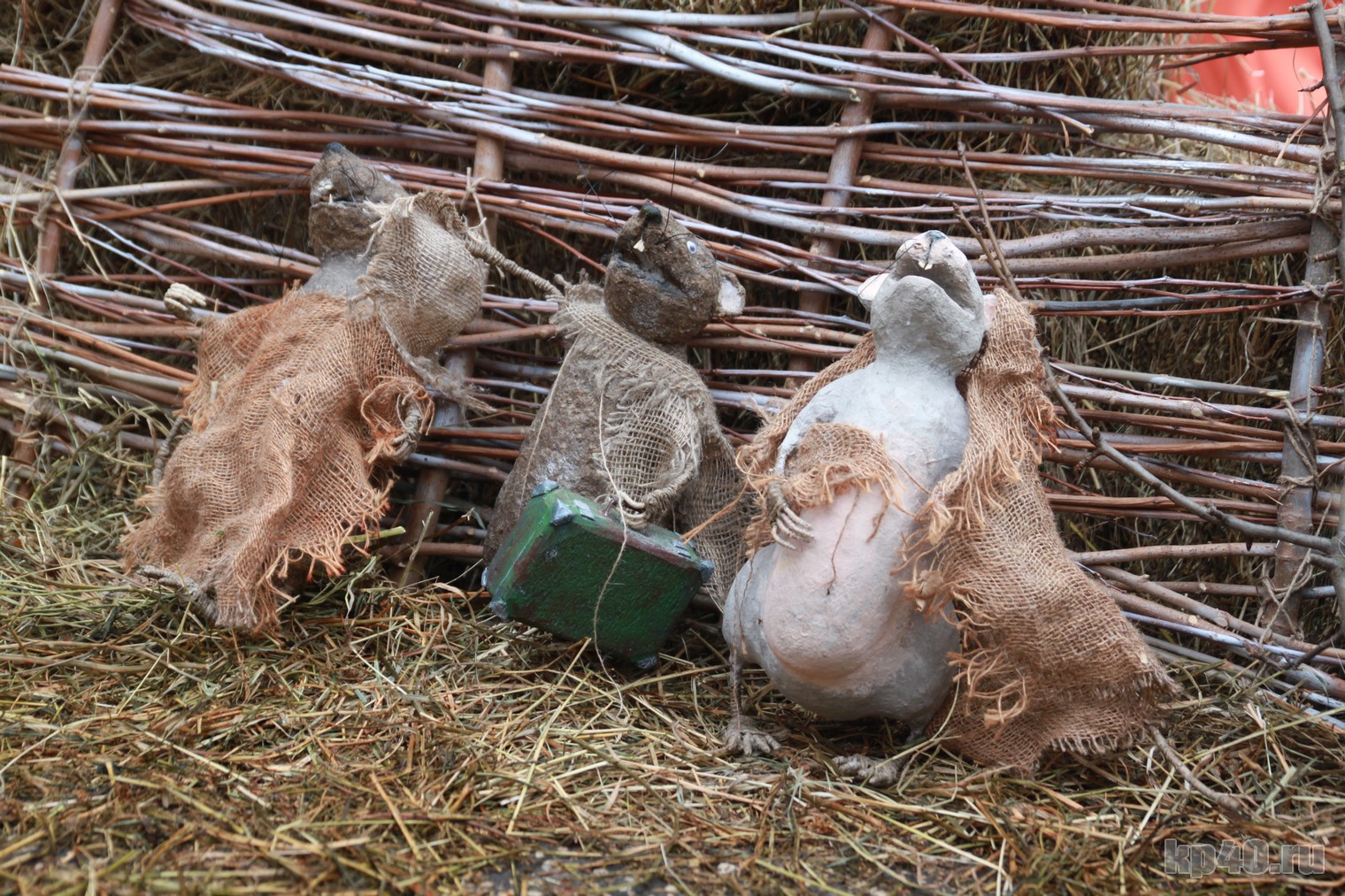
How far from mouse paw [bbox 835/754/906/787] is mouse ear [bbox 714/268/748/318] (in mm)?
886

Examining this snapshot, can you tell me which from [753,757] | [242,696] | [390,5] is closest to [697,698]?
[753,757]

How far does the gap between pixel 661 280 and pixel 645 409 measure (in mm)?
247

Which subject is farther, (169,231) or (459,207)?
(169,231)

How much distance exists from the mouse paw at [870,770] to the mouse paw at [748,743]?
0.12 meters

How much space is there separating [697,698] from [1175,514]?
98 cm

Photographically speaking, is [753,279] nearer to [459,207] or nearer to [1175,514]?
[459,207]

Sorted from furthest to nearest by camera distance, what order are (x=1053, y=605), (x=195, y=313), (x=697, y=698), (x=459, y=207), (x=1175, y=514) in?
(x=459, y=207)
(x=195, y=313)
(x=1175, y=514)
(x=697, y=698)
(x=1053, y=605)

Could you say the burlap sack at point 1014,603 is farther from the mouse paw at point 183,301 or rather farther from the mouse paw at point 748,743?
the mouse paw at point 183,301

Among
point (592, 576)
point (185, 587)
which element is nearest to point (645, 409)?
point (592, 576)

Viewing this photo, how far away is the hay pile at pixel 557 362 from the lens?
1.64 m

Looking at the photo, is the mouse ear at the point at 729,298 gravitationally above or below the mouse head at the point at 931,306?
below

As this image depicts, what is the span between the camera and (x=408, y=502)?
259 cm

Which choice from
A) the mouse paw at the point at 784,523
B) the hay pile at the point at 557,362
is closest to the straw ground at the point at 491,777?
the hay pile at the point at 557,362

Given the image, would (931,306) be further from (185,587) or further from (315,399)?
(185,587)
